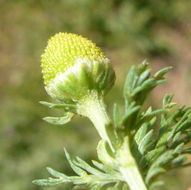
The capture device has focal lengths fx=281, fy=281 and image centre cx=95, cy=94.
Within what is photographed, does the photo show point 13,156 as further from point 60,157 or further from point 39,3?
point 39,3

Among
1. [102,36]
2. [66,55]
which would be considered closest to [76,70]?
[66,55]

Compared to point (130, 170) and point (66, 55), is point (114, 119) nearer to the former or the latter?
point (130, 170)

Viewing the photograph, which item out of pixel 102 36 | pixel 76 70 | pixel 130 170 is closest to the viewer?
pixel 130 170

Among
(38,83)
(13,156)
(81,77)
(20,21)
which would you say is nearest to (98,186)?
(81,77)

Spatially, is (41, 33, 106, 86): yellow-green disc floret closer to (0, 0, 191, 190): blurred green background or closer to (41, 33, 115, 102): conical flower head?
(41, 33, 115, 102): conical flower head

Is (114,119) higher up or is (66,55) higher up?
(66,55)

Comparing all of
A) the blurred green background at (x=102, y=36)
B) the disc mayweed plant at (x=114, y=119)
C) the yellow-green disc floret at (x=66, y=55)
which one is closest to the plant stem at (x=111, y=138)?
the disc mayweed plant at (x=114, y=119)

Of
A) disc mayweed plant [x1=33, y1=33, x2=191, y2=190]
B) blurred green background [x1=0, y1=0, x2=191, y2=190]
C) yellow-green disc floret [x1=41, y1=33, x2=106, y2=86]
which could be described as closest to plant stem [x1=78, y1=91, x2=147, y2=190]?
disc mayweed plant [x1=33, y1=33, x2=191, y2=190]

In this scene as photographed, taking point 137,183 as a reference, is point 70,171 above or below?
above
